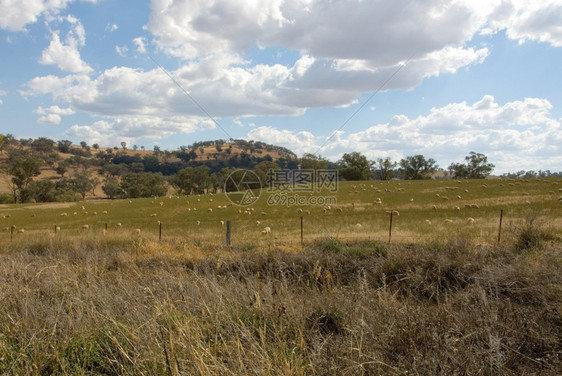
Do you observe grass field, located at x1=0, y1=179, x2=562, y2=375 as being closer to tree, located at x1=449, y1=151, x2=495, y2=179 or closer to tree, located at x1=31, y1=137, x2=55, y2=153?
tree, located at x1=449, y1=151, x2=495, y2=179

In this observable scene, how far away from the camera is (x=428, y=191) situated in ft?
156

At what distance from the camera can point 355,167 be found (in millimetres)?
106500

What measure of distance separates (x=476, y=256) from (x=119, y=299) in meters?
10.6

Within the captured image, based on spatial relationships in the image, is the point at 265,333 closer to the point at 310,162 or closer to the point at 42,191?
the point at 310,162

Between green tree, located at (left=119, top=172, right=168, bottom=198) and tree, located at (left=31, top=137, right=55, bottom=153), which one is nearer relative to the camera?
green tree, located at (left=119, top=172, right=168, bottom=198)

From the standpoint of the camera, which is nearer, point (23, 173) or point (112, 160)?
point (23, 173)

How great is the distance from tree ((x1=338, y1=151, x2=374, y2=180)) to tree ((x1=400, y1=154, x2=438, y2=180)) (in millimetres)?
10688

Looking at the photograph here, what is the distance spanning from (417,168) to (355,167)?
18.7 meters

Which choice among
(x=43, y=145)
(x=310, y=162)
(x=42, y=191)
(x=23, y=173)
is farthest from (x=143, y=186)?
(x=43, y=145)

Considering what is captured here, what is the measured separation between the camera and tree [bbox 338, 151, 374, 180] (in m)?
106

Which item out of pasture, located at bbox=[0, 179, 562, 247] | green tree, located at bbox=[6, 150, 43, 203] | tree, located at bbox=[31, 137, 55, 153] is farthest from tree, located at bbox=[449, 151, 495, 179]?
tree, located at bbox=[31, 137, 55, 153]

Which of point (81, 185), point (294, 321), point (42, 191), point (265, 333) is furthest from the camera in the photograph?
point (81, 185)

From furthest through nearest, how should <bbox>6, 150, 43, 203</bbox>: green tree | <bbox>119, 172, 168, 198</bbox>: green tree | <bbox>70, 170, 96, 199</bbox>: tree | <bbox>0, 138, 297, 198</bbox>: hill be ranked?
1. <bbox>0, 138, 297, 198</bbox>: hill
2. <bbox>70, 170, 96, 199</bbox>: tree
3. <bbox>119, 172, 168, 198</bbox>: green tree
4. <bbox>6, 150, 43, 203</bbox>: green tree

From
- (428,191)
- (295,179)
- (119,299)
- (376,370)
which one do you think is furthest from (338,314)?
(295,179)
